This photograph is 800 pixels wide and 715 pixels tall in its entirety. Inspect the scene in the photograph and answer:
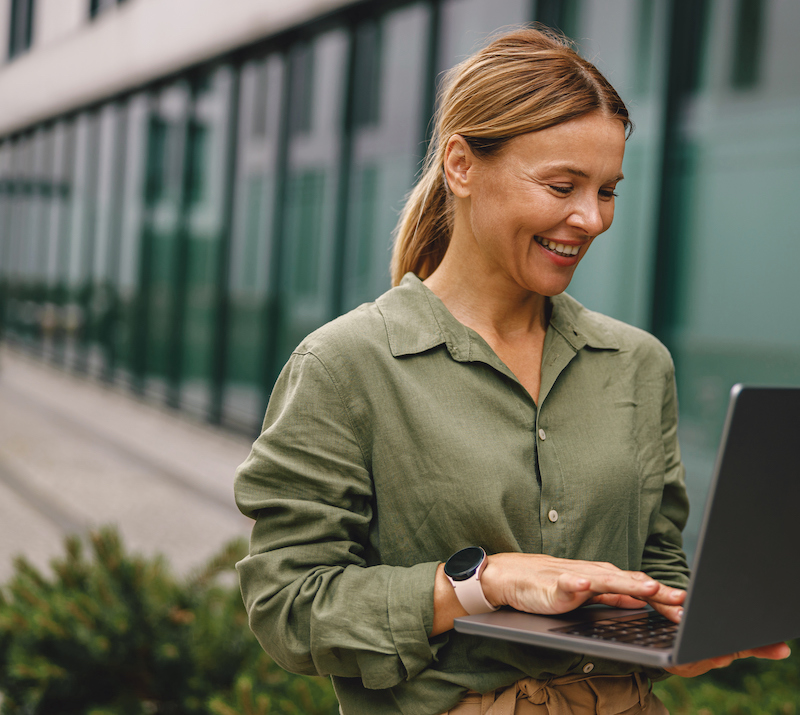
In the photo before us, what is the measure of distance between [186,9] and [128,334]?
14.4 ft

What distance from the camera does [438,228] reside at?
1644 millimetres

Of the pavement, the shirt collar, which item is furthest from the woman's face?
the pavement

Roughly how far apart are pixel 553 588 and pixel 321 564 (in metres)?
0.34

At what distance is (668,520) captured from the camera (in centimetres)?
158

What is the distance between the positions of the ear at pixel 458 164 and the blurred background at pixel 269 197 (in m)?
2.52

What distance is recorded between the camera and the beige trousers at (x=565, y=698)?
135cm

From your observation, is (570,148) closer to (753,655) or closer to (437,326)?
(437,326)

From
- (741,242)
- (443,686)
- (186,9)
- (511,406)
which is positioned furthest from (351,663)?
(186,9)

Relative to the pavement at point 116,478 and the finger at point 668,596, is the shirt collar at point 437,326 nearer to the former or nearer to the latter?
the finger at point 668,596

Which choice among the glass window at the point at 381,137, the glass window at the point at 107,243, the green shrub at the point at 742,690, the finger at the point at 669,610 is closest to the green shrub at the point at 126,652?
the green shrub at the point at 742,690

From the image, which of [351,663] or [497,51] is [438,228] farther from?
[351,663]

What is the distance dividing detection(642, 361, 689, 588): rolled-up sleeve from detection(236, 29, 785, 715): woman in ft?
0.33

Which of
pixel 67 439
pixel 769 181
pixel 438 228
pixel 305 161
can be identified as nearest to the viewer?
pixel 438 228

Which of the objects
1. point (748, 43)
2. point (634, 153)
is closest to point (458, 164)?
point (748, 43)
